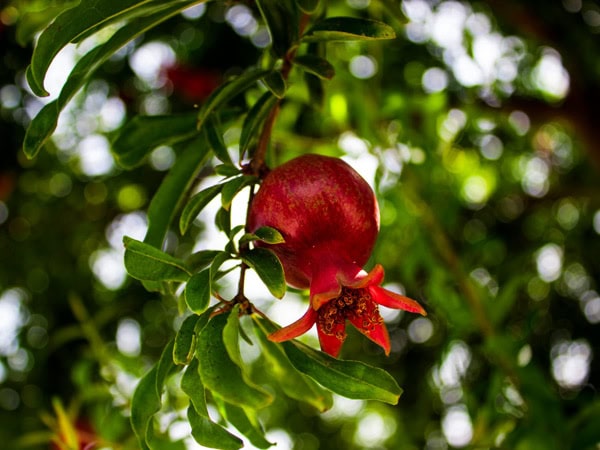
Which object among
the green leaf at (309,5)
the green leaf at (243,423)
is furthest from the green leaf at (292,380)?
the green leaf at (309,5)

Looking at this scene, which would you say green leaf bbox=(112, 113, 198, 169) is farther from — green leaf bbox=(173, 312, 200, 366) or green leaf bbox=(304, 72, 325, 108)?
green leaf bbox=(173, 312, 200, 366)

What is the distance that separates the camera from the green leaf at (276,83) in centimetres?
75

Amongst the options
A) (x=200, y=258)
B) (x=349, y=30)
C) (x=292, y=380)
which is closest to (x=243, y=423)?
(x=292, y=380)

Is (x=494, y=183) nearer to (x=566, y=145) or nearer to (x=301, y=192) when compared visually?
(x=566, y=145)

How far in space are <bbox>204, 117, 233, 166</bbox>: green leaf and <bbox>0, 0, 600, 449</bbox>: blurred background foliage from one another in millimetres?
667

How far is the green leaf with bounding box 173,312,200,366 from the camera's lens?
0.64m

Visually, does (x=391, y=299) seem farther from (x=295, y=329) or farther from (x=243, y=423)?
(x=243, y=423)

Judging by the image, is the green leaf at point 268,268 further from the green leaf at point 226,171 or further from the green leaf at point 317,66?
the green leaf at point 317,66

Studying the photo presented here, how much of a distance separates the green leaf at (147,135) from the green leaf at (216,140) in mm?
57

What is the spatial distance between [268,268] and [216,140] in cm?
22

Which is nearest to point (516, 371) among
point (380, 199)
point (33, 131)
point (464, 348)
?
point (380, 199)

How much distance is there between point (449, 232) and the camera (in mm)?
1648

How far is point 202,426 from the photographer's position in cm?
68

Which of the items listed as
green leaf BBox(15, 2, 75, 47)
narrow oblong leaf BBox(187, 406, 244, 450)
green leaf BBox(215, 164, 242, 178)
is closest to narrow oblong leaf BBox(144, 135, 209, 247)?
green leaf BBox(215, 164, 242, 178)
